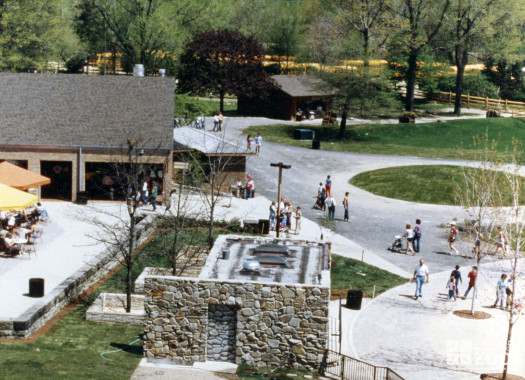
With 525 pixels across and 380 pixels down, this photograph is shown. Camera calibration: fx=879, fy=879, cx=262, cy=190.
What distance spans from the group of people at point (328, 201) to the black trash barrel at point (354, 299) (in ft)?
48.4

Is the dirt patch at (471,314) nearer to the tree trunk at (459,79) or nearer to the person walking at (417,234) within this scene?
the person walking at (417,234)

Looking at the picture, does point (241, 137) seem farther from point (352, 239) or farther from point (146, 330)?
point (146, 330)

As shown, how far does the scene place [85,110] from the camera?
51.8 meters

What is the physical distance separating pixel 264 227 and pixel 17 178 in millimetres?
12381

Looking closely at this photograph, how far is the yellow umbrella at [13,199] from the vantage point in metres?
35.4

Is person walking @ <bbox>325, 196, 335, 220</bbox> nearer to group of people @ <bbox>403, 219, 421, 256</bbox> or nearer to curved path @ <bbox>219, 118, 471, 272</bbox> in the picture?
curved path @ <bbox>219, 118, 471, 272</bbox>

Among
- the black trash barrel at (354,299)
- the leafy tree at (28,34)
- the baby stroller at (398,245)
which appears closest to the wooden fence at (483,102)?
the leafy tree at (28,34)

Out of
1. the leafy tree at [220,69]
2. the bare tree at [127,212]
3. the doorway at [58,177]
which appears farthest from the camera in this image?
the leafy tree at [220,69]

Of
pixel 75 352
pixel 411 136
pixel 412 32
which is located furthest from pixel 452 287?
pixel 412 32

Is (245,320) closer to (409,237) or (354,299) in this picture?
(354,299)

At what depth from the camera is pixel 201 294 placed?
1053 inches

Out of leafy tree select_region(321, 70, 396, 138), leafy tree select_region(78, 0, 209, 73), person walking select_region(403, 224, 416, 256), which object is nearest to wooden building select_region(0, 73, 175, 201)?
person walking select_region(403, 224, 416, 256)

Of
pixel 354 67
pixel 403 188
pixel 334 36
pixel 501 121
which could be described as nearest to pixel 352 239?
pixel 403 188

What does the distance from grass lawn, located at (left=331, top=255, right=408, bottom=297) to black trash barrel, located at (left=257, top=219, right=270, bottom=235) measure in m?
4.70
